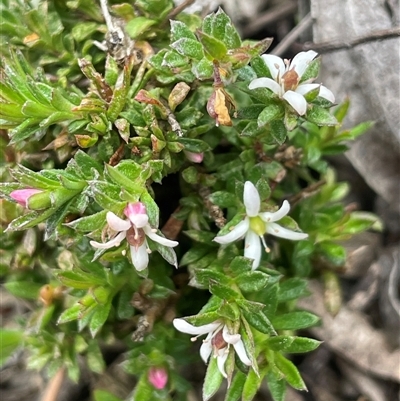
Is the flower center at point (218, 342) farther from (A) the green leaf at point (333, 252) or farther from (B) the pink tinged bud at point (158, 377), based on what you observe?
(A) the green leaf at point (333, 252)

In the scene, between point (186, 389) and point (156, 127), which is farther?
point (186, 389)

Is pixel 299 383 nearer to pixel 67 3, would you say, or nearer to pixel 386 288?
pixel 386 288

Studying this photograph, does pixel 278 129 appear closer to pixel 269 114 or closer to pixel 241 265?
pixel 269 114

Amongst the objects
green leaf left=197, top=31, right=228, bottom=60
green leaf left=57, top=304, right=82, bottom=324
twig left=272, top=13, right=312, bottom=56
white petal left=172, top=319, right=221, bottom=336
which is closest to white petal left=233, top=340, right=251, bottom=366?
white petal left=172, top=319, right=221, bottom=336

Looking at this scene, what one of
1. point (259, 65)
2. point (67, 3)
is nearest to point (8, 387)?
point (67, 3)

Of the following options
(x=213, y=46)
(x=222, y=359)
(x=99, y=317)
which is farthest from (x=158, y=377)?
(x=213, y=46)

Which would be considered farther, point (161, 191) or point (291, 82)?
point (161, 191)
